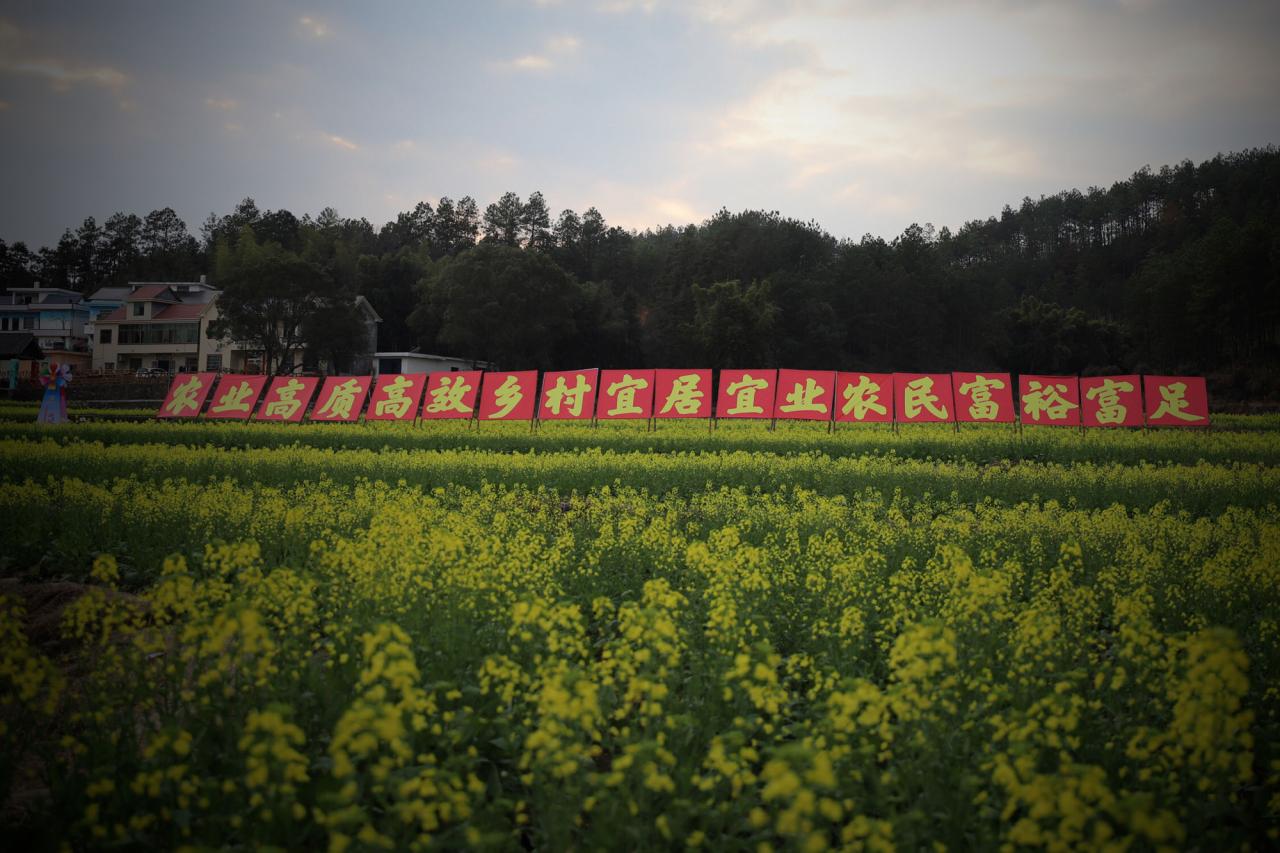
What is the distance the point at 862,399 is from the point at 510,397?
326 inches

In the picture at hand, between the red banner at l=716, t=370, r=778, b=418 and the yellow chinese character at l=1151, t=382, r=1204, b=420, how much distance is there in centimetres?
884

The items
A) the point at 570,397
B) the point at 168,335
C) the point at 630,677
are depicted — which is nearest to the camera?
the point at 630,677

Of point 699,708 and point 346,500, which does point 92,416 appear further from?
point 699,708

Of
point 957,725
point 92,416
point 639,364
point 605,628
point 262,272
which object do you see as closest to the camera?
point 957,725

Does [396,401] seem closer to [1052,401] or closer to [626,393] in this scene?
[626,393]

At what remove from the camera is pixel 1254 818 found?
3541mm

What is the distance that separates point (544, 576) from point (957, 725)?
298cm

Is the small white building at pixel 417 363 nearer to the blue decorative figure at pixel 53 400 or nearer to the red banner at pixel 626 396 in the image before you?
the blue decorative figure at pixel 53 400

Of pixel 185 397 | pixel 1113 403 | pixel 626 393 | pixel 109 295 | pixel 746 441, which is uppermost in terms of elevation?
pixel 109 295

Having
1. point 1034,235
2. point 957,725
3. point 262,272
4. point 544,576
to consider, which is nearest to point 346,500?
point 544,576

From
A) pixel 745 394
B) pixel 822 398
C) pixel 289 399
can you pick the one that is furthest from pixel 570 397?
pixel 289 399

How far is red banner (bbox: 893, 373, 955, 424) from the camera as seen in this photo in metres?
18.2

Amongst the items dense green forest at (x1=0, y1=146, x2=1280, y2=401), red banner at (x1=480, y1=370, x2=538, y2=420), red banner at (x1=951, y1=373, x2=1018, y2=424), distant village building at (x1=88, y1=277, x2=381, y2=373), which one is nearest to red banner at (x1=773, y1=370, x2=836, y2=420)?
red banner at (x1=951, y1=373, x2=1018, y2=424)

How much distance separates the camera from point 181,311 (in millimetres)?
50781
